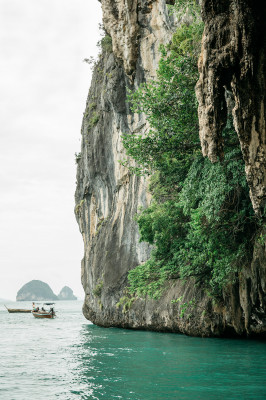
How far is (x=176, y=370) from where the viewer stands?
11.4 meters

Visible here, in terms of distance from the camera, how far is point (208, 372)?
1103 cm

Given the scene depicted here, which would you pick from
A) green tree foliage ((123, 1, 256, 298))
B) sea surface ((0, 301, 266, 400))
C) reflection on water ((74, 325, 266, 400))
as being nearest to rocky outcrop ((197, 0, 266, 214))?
reflection on water ((74, 325, 266, 400))

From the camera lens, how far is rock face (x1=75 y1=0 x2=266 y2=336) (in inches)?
663

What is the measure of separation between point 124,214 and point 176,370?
18.4 metres

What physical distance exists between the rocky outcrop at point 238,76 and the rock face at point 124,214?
6.39 meters

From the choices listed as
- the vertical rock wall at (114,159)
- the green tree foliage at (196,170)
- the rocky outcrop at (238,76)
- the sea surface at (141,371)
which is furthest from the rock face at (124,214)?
the rocky outcrop at (238,76)

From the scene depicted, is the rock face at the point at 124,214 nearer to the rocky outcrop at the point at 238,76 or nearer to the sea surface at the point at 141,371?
the sea surface at the point at 141,371

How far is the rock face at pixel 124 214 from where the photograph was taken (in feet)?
55.2

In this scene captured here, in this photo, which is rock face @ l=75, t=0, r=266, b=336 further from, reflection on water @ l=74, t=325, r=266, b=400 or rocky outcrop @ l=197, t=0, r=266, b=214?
rocky outcrop @ l=197, t=0, r=266, b=214

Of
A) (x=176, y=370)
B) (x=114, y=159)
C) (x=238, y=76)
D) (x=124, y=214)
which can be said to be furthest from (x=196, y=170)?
(x=114, y=159)

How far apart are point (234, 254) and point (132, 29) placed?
16425 millimetres

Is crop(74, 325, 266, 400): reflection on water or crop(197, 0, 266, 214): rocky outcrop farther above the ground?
crop(197, 0, 266, 214): rocky outcrop

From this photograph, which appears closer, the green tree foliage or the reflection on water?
the reflection on water

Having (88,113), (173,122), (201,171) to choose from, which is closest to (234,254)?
(201,171)
